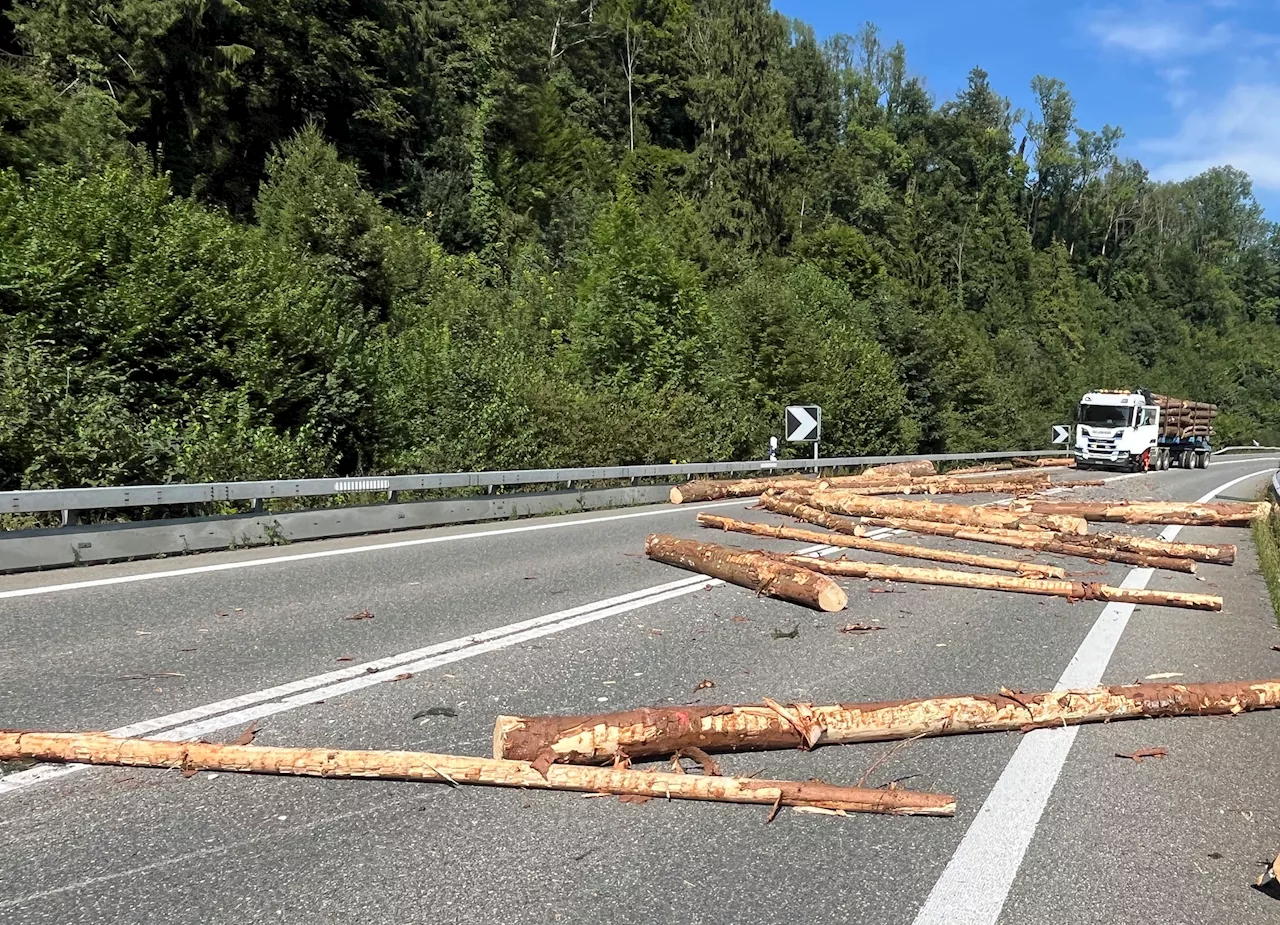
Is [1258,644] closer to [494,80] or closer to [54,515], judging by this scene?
[54,515]

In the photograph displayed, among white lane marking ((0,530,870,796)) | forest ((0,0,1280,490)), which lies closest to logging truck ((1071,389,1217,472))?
forest ((0,0,1280,490))

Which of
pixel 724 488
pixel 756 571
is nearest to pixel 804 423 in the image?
pixel 724 488

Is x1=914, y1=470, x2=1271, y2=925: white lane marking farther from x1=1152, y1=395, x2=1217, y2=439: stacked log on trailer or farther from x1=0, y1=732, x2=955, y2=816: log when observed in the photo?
x1=1152, y1=395, x2=1217, y2=439: stacked log on trailer

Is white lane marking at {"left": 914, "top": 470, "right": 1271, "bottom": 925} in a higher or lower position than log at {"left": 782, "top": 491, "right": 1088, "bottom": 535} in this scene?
lower

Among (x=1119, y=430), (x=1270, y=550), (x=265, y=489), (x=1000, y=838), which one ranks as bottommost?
(x=1270, y=550)

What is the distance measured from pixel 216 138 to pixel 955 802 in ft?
116

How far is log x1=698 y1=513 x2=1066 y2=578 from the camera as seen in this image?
9.14 metres

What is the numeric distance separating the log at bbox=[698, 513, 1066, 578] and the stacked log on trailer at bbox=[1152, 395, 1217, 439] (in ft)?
105

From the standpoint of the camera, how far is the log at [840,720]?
12.7 ft

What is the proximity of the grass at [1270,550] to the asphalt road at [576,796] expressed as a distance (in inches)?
66.0

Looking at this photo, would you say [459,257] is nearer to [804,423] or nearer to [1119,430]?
[804,423]

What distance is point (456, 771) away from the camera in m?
3.74

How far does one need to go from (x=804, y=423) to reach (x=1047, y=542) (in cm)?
1312

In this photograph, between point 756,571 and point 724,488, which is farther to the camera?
point 724,488
